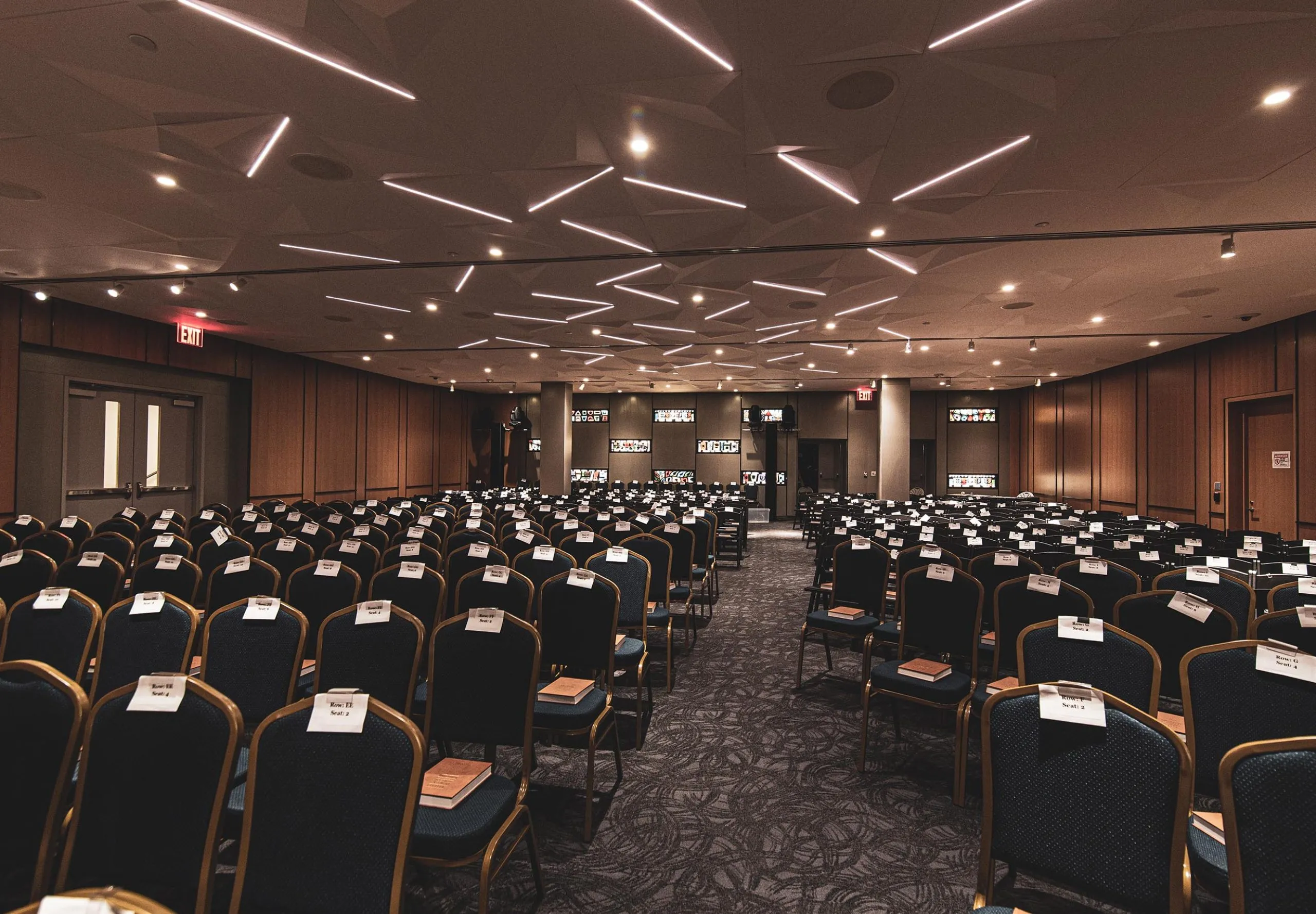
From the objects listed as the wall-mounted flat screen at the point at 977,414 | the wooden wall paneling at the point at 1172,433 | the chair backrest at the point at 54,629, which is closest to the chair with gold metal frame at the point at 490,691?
the chair backrest at the point at 54,629

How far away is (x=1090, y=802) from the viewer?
5.81ft

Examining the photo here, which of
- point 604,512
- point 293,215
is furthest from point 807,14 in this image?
point 604,512

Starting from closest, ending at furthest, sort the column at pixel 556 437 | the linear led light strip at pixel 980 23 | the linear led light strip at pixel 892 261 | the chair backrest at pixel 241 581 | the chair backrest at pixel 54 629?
the chair backrest at pixel 54 629 < the linear led light strip at pixel 980 23 < the chair backrest at pixel 241 581 < the linear led light strip at pixel 892 261 < the column at pixel 556 437

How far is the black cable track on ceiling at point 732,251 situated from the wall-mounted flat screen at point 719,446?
47.8 ft

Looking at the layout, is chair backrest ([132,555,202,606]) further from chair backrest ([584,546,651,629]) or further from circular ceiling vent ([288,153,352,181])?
circular ceiling vent ([288,153,352,181])

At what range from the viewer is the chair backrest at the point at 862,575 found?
508 centimetres

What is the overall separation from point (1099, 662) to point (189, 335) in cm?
1293

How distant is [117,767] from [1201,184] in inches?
290

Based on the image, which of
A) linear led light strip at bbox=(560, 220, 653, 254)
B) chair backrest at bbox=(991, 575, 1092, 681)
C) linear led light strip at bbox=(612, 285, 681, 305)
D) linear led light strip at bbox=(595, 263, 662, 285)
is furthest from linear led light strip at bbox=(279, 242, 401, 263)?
chair backrest at bbox=(991, 575, 1092, 681)

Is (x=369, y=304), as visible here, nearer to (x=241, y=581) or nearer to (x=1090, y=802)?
(x=241, y=581)

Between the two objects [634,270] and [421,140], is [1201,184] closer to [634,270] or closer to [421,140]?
[634,270]

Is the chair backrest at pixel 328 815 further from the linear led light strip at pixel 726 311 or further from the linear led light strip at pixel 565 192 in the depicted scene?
the linear led light strip at pixel 726 311

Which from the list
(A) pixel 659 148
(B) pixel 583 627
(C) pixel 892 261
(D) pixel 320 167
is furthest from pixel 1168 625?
(D) pixel 320 167

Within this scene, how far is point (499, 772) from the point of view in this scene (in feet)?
11.7
